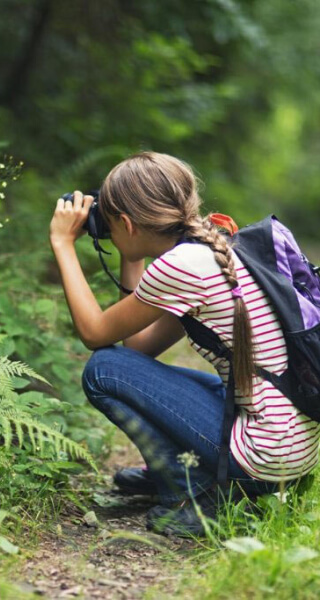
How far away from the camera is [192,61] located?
215 inches

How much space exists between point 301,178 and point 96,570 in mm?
14014

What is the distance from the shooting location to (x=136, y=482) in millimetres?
3074

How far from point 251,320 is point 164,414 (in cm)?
47

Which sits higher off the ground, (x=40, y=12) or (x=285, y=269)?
(x=40, y=12)

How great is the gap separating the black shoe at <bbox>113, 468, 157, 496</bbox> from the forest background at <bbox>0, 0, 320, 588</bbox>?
8.4 inches

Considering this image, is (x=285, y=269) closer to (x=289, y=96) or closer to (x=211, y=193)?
(x=211, y=193)

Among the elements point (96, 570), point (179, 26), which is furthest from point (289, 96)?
point (96, 570)

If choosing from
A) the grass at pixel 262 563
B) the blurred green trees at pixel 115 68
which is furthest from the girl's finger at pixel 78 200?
the blurred green trees at pixel 115 68

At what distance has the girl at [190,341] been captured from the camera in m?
2.43

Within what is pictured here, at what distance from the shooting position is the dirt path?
209cm

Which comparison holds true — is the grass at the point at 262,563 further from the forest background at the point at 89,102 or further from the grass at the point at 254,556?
the forest background at the point at 89,102

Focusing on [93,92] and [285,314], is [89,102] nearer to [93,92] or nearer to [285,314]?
[93,92]

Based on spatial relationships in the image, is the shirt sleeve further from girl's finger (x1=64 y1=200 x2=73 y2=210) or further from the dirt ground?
the dirt ground

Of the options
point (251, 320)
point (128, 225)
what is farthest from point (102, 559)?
point (128, 225)
